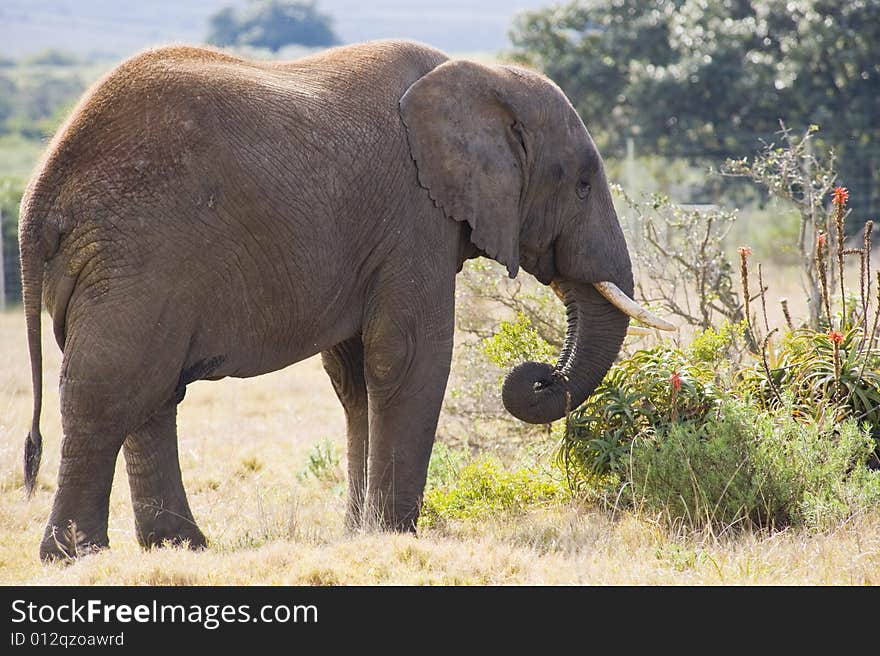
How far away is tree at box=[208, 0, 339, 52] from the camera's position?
118m

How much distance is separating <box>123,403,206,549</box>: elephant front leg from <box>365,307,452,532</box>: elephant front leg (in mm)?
1122

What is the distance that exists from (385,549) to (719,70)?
64.1 feet

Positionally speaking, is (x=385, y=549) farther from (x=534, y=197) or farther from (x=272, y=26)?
(x=272, y=26)

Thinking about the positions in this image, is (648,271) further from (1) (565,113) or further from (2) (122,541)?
(2) (122,541)

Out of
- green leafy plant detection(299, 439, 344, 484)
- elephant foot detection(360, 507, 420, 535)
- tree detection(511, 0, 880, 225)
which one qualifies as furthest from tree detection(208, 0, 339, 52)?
elephant foot detection(360, 507, 420, 535)

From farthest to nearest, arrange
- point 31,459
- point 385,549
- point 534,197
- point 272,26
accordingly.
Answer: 1. point 272,26
2. point 534,197
3. point 31,459
4. point 385,549

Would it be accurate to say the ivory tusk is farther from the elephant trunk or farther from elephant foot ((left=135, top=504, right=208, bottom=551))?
elephant foot ((left=135, top=504, right=208, bottom=551))

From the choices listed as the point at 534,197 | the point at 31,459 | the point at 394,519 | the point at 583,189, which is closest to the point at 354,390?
the point at 394,519

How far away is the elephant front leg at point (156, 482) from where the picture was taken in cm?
716

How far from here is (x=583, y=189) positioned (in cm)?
781

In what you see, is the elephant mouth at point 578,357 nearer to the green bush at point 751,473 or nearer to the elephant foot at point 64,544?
the green bush at point 751,473

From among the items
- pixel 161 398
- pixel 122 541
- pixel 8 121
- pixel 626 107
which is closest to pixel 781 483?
pixel 161 398

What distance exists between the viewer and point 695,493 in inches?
282

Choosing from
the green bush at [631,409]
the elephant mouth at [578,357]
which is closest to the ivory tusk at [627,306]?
the elephant mouth at [578,357]
